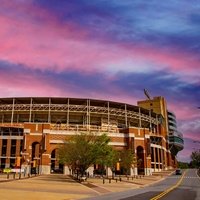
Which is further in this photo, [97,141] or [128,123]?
[128,123]

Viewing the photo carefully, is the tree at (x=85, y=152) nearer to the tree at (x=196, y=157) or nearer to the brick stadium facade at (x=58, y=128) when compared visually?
the brick stadium facade at (x=58, y=128)

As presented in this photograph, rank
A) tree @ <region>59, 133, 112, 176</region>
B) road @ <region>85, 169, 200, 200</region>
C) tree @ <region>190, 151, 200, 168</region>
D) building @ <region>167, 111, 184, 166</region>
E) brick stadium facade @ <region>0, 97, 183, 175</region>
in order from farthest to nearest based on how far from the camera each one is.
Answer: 1. building @ <region>167, 111, 184, 166</region>
2. tree @ <region>190, 151, 200, 168</region>
3. brick stadium facade @ <region>0, 97, 183, 175</region>
4. tree @ <region>59, 133, 112, 176</region>
5. road @ <region>85, 169, 200, 200</region>

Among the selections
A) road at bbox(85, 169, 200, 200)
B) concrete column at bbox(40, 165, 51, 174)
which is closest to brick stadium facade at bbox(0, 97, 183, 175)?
concrete column at bbox(40, 165, 51, 174)

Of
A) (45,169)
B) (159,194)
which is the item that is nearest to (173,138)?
(45,169)

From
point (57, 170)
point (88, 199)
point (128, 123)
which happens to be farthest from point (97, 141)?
point (128, 123)

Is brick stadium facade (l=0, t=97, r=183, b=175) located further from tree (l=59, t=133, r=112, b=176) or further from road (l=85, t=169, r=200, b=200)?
road (l=85, t=169, r=200, b=200)

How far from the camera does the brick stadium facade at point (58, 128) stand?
306 feet

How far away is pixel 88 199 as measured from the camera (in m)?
24.7

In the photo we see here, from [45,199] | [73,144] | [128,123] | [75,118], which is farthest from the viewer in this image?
[128,123]

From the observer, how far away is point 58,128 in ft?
318

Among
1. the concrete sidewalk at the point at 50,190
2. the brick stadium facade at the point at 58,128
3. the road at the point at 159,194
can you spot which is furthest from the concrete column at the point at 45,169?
the road at the point at 159,194

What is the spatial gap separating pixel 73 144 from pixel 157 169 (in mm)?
73158

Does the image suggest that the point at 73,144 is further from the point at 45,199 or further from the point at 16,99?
the point at 16,99

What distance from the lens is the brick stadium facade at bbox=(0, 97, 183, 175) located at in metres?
93.3
